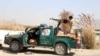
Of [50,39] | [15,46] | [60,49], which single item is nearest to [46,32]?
[50,39]

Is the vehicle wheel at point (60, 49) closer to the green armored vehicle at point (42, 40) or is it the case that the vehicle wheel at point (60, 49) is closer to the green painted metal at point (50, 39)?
the green armored vehicle at point (42, 40)

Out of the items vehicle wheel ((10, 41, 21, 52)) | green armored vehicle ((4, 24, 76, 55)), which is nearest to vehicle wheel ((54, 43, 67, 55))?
green armored vehicle ((4, 24, 76, 55))

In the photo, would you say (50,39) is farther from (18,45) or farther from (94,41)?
(94,41)

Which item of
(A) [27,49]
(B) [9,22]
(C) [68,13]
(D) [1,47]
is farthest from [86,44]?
(B) [9,22]

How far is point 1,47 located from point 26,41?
122 inches

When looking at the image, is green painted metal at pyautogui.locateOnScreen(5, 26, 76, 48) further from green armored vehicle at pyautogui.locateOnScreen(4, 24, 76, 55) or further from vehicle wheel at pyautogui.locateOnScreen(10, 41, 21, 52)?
vehicle wheel at pyautogui.locateOnScreen(10, 41, 21, 52)

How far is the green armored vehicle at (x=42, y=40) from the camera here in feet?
72.1

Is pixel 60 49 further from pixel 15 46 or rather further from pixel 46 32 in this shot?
pixel 15 46

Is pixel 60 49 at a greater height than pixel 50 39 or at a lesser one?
lesser

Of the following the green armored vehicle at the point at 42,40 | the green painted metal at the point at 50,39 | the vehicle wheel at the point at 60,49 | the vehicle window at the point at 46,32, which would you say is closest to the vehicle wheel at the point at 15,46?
the green armored vehicle at the point at 42,40

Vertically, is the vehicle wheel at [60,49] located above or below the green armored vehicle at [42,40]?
below

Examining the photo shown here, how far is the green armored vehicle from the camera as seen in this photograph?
72.1 ft

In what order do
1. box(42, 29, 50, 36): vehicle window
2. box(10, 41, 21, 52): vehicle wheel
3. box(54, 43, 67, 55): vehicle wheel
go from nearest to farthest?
box(54, 43, 67, 55): vehicle wheel < box(42, 29, 50, 36): vehicle window < box(10, 41, 21, 52): vehicle wheel

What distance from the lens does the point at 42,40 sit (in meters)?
22.6
